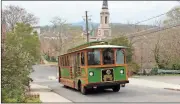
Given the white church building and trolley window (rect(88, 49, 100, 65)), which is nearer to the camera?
trolley window (rect(88, 49, 100, 65))

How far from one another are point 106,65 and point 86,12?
3844cm

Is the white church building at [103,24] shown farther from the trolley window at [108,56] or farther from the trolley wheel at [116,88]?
the trolley window at [108,56]

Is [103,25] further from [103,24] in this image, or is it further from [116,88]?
[116,88]

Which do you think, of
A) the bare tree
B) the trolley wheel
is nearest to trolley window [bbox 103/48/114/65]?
the trolley wheel

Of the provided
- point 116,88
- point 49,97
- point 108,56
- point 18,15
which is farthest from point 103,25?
Answer: point 49,97

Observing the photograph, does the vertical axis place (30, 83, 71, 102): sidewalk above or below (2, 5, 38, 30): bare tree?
below

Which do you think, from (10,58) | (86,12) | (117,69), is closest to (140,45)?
(86,12)

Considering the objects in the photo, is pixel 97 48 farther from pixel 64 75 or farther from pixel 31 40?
pixel 31 40

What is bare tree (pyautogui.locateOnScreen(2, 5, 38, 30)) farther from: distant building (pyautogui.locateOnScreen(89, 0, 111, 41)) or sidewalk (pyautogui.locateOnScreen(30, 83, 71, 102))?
sidewalk (pyautogui.locateOnScreen(30, 83, 71, 102))

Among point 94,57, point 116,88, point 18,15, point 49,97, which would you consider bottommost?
point 49,97

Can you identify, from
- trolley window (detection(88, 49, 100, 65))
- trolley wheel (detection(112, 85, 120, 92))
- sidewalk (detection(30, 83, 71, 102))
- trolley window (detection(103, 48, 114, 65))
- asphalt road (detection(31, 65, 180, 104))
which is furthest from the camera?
Result: trolley wheel (detection(112, 85, 120, 92))

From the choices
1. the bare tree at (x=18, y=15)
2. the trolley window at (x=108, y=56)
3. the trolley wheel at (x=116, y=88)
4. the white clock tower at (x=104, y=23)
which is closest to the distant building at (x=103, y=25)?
the white clock tower at (x=104, y=23)

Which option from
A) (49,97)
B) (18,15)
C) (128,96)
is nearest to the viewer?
(128,96)

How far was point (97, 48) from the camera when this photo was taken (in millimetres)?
22000
